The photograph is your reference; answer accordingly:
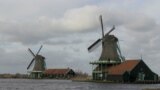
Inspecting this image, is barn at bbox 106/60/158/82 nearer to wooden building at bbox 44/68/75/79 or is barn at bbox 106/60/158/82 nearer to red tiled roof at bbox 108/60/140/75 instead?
red tiled roof at bbox 108/60/140/75

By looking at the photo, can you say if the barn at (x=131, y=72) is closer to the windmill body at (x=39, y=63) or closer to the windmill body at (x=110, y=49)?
the windmill body at (x=110, y=49)

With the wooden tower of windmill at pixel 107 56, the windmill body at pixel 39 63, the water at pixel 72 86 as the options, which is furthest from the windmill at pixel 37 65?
the water at pixel 72 86

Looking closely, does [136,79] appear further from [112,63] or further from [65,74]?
[65,74]

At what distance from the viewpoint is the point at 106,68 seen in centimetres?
10056

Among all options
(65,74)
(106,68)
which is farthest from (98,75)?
(65,74)

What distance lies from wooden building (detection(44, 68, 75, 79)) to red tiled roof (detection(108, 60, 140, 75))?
162ft

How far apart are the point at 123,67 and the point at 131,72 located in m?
1.90

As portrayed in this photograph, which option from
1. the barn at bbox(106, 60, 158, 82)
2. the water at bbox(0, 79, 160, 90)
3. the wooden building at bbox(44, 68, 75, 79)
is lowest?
the water at bbox(0, 79, 160, 90)

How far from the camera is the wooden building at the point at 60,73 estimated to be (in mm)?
145500

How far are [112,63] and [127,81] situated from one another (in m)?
8.35

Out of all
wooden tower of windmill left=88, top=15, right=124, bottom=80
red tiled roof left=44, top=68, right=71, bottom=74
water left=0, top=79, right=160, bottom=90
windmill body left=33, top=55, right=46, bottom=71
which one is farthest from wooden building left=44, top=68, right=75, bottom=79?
water left=0, top=79, right=160, bottom=90

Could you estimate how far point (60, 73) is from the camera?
5773 inches

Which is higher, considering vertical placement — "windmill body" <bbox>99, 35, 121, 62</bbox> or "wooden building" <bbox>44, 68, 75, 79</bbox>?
"windmill body" <bbox>99, 35, 121, 62</bbox>

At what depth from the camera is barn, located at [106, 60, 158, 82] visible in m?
91.9
